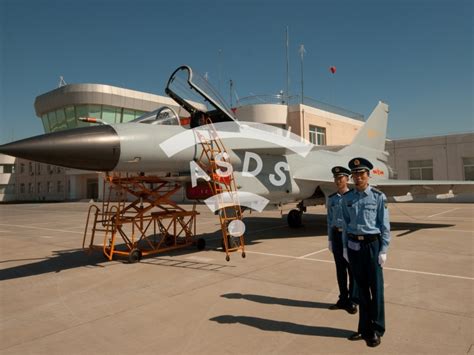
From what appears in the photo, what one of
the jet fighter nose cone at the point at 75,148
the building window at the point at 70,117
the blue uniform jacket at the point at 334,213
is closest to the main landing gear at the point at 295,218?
the blue uniform jacket at the point at 334,213

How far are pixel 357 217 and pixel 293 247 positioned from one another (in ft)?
17.1

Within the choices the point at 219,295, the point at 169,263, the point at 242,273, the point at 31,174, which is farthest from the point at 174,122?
the point at 31,174

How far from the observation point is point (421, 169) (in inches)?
1168

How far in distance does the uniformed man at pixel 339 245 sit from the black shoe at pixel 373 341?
0.91 metres

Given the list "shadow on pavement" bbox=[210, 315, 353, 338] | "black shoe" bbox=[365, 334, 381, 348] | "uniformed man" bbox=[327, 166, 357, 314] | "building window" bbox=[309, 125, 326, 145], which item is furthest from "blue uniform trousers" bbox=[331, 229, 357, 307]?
"building window" bbox=[309, 125, 326, 145]

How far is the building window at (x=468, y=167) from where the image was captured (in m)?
27.1

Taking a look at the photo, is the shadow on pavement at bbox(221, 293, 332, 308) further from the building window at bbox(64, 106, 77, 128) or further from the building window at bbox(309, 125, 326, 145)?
the building window at bbox(64, 106, 77, 128)

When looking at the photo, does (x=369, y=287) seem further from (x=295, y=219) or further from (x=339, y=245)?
(x=295, y=219)

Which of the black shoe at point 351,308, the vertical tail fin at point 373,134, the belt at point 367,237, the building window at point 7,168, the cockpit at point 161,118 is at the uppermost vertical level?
the building window at point 7,168

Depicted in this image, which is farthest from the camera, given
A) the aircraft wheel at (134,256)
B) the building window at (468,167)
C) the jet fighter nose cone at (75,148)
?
the building window at (468,167)

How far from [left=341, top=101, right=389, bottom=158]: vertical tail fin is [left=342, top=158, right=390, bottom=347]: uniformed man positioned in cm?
Answer: 1079

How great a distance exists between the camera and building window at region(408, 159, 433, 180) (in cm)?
2914

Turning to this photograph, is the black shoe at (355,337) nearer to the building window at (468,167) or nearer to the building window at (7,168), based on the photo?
the building window at (468,167)

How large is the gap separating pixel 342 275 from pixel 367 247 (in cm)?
114
